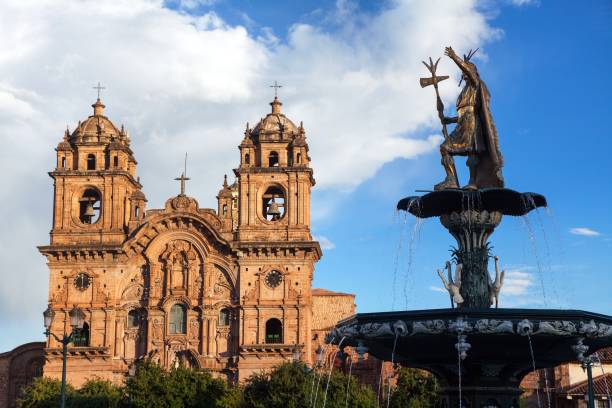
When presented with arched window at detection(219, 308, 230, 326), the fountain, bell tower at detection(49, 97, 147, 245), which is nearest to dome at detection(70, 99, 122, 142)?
bell tower at detection(49, 97, 147, 245)

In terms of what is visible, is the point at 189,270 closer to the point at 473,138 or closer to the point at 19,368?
the point at 19,368

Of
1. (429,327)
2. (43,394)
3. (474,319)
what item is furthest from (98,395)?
(474,319)

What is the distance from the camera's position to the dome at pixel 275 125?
2104 inches

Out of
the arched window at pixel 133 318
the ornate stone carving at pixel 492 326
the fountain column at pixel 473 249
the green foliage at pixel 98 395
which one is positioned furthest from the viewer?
the arched window at pixel 133 318

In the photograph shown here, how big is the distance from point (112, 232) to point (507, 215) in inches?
1499

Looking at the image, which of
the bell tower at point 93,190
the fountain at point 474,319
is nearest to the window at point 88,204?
the bell tower at point 93,190

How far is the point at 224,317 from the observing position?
5169 cm

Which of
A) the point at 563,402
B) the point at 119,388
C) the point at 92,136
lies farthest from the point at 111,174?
the point at 563,402

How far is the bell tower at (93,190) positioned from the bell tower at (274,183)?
579 cm

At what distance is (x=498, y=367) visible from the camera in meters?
15.2

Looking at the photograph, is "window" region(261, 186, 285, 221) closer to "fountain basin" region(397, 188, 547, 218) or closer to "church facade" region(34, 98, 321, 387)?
"church facade" region(34, 98, 321, 387)

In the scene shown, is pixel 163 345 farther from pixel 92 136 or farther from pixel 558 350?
pixel 558 350

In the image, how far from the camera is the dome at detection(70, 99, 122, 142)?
54.4 metres

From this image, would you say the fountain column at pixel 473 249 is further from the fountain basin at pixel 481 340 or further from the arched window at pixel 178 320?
the arched window at pixel 178 320
